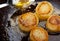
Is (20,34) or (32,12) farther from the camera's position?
(32,12)

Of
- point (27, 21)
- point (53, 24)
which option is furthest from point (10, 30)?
point (53, 24)

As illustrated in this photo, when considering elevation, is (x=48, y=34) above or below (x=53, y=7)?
below

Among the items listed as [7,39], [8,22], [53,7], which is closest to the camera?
[7,39]

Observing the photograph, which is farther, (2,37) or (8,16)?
(8,16)

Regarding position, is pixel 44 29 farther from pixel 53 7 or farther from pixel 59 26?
pixel 53 7

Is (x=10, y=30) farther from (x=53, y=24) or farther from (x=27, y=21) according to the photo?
(x=53, y=24)

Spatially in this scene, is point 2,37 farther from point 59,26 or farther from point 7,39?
point 59,26

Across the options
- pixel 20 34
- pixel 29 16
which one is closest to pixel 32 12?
pixel 29 16

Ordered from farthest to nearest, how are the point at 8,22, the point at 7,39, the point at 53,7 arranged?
the point at 53,7
the point at 8,22
the point at 7,39

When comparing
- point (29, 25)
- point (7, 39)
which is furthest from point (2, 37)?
point (29, 25)
